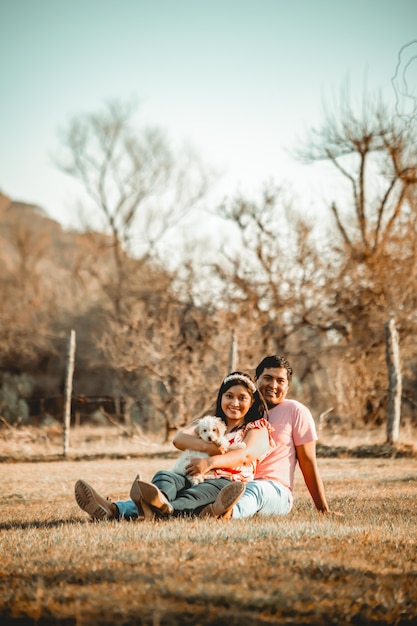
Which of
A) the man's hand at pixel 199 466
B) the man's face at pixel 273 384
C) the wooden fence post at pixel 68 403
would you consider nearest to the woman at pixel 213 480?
the man's hand at pixel 199 466

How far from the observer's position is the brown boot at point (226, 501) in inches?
208

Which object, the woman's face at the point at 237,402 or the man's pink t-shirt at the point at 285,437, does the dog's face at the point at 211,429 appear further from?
the man's pink t-shirt at the point at 285,437

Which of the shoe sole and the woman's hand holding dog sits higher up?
the woman's hand holding dog

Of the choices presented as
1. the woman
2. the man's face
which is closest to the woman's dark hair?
the woman

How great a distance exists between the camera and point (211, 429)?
19.2 feet

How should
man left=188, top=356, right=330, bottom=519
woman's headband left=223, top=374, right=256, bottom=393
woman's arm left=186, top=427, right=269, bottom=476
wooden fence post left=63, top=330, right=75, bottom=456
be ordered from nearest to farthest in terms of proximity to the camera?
1. woman's arm left=186, top=427, right=269, bottom=476
2. woman's headband left=223, top=374, right=256, bottom=393
3. man left=188, top=356, right=330, bottom=519
4. wooden fence post left=63, top=330, right=75, bottom=456

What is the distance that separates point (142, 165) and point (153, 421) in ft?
62.2

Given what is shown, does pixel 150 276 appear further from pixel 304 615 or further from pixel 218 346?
pixel 304 615

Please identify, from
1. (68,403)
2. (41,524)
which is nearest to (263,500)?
(41,524)

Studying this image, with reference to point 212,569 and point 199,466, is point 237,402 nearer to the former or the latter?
point 199,466

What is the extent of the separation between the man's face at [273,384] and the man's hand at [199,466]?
875mm

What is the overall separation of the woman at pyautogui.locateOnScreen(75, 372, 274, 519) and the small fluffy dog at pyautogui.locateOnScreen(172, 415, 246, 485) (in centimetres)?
4

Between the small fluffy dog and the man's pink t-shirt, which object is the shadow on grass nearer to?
the small fluffy dog

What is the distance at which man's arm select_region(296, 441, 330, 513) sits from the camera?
20.0 feet
